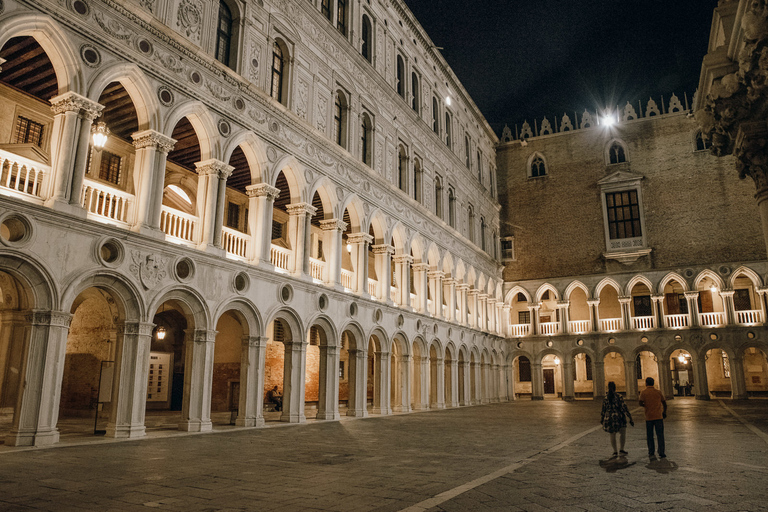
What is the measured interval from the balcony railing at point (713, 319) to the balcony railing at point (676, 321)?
78cm

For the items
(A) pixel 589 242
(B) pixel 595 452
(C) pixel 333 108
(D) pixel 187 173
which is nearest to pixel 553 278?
(A) pixel 589 242

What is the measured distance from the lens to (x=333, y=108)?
62.4 ft

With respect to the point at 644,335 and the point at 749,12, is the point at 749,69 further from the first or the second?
the point at 644,335

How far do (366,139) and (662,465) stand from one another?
15.8 m

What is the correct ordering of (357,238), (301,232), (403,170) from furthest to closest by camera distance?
(403,170) < (357,238) < (301,232)

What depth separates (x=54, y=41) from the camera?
10578 mm

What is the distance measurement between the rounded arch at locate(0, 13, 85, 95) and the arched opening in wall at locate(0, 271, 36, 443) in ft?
12.3

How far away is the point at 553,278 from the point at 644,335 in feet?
19.6

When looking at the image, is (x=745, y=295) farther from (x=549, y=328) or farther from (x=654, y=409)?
(x=654, y=409)

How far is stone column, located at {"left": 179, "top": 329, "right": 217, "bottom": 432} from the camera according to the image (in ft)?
41.9

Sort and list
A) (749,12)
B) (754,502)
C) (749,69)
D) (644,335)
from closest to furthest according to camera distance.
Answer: (754,502)
(749,12)
(749,69)
(644,335)

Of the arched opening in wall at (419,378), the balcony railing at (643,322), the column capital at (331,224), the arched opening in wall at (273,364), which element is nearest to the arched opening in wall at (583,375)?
Result: the balcony railing at (643,322)

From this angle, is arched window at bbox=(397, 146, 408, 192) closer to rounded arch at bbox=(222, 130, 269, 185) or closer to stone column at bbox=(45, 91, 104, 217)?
rounded arch at bbox=(222, 130, 269, 185)

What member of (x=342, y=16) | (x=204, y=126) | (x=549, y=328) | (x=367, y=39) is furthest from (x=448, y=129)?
(x=204, y=126)
